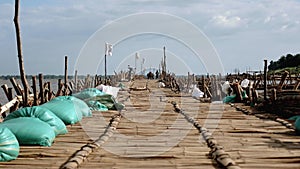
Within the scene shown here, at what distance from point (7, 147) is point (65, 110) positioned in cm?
250

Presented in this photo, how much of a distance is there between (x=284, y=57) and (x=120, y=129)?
54.3 m

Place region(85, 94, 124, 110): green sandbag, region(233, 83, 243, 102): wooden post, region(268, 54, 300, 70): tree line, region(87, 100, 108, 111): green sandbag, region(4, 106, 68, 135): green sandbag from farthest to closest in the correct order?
region(268, 54, 300, 70): tree line < region(233, 83, 243, 102): wooden post < region(85, 94, 124, 110): green sandbag < region(87, 100, 108, 111): green sandbag < region(4, 106, 68, 135): green sandbag

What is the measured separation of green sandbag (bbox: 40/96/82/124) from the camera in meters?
6.32

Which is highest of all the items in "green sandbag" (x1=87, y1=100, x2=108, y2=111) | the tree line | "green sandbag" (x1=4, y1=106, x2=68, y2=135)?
the tree line

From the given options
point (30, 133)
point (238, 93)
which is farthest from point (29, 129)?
point (238, 93)

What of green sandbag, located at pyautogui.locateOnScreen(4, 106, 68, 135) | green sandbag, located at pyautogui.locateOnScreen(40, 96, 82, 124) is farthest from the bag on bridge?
green sandbag, located at pyautogui.locateOnScreen(4, 106, 68, 135)

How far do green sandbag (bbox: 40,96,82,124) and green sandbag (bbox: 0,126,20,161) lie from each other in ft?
7.11

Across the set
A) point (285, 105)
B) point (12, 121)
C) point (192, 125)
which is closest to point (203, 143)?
point (192, 125)

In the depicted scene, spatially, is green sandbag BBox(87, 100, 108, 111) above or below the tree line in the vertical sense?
below

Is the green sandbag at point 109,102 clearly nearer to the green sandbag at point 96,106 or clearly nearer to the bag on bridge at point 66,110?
the green sandbag at point 96,106

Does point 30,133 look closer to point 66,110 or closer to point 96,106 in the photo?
point 66,110

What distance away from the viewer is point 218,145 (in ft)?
15.3

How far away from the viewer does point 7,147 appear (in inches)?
155

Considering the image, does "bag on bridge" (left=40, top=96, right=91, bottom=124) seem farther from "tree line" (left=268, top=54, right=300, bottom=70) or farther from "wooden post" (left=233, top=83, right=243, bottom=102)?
"tree line" (left=268, top=54, right=300, bottom=70)
